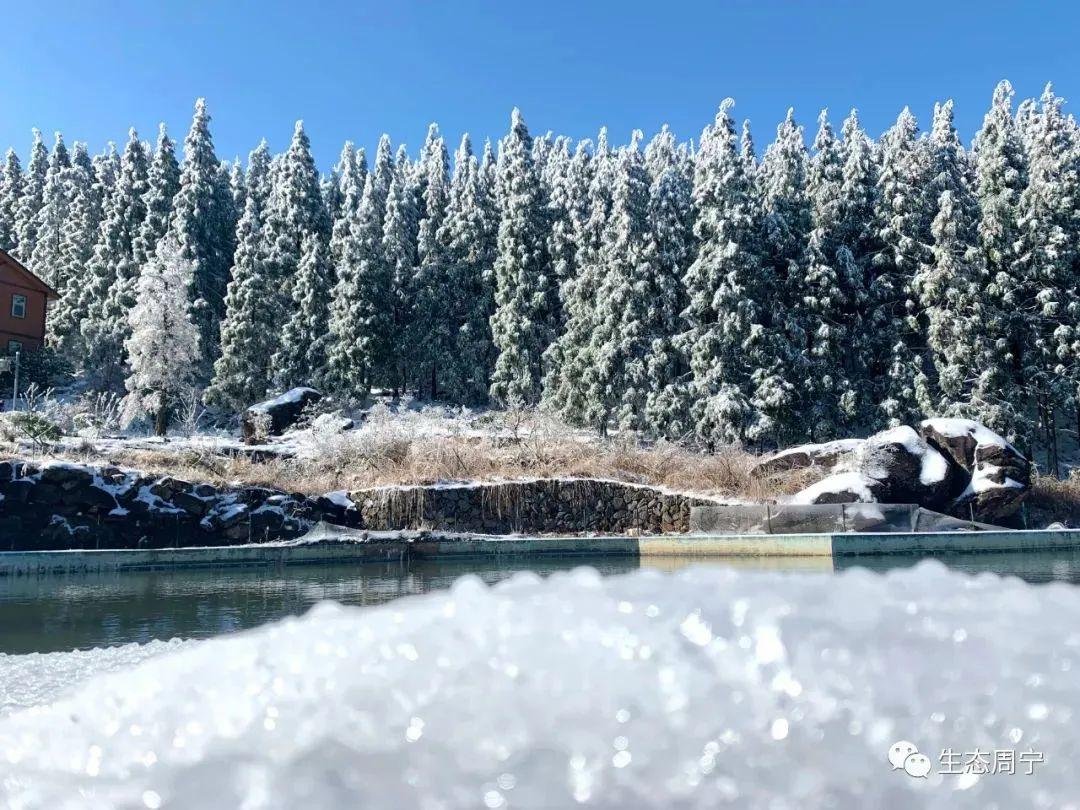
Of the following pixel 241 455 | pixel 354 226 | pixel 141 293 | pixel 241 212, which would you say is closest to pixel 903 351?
pixel 241 455

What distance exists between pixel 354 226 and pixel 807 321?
773 inches

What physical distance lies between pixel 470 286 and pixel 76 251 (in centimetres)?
2065

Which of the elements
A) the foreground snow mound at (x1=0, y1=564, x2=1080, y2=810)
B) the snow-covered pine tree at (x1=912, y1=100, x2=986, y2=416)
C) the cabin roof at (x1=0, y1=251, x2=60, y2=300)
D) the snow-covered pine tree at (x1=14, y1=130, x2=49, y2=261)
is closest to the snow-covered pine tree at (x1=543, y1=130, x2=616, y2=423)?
the snow-covered pine tree at (x1=912, y1=100, x2=986, y2=416)

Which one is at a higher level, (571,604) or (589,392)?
(589,392)

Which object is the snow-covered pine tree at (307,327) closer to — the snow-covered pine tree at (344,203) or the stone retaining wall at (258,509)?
the snow-covered pine tree at (344,203)

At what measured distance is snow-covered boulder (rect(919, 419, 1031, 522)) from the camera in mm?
16703

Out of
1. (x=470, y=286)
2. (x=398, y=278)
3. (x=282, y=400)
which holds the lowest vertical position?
(x=282, y=400)

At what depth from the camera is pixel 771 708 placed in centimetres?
142

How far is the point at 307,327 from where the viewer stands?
3559 cm

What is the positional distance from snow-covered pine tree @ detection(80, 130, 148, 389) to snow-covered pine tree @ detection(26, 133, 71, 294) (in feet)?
16.8

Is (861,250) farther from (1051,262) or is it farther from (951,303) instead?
(1051,262)

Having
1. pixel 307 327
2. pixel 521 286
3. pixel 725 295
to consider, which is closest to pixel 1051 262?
pixel 725 295

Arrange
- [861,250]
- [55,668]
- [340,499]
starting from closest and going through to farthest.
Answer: [55,668] < [340,499] < [861,250]

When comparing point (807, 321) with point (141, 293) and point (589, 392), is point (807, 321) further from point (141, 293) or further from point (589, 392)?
point (141, 293)
